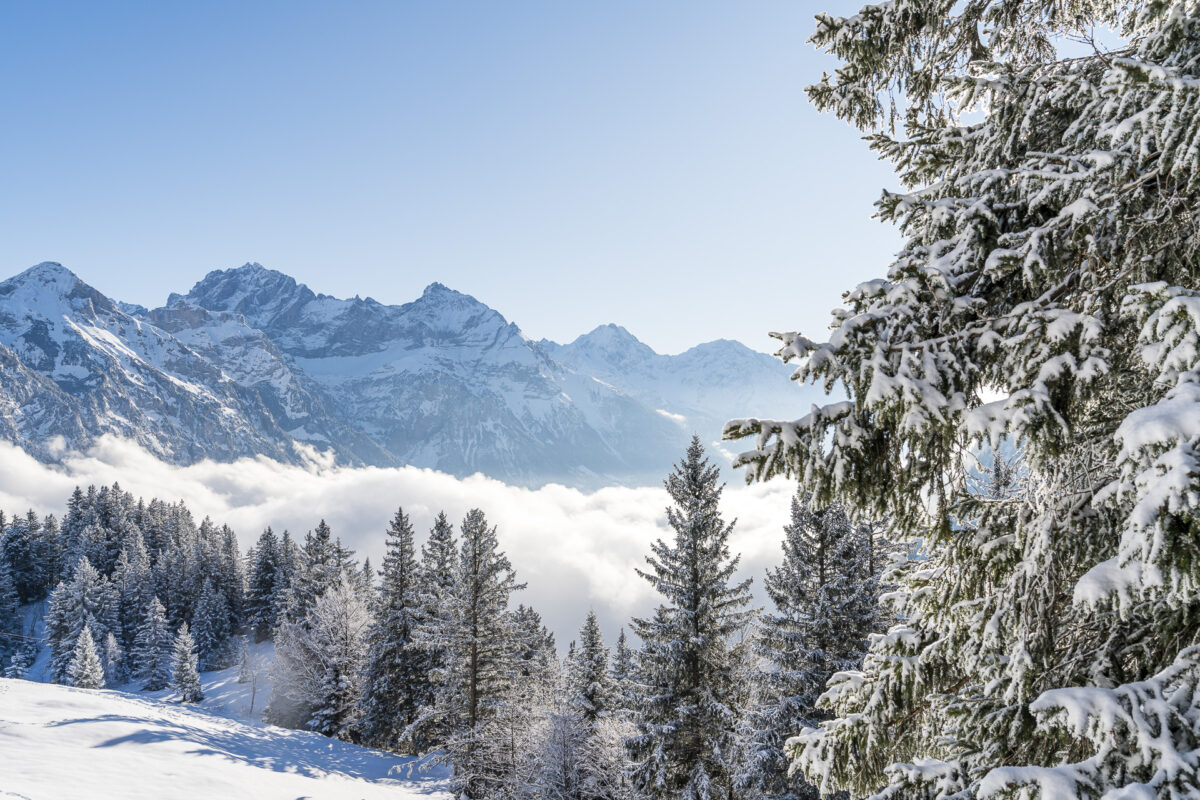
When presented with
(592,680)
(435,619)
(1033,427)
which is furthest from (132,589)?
(1033,427)

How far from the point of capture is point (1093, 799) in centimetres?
270

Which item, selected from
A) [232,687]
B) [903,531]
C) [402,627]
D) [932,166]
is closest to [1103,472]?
[903,531]

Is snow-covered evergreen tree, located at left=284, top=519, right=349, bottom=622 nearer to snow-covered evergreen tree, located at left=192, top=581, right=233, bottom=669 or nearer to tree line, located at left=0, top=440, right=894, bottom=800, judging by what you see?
tree line, located at left=0, top=440, right=894, bottom=800

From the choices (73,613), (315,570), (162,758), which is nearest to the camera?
(162,758)

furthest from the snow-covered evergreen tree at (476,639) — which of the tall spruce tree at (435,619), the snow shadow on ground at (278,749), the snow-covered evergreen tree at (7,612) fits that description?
the snow-covered evergreen tree at (7,612)

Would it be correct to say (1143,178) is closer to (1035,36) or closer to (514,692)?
(1035,36)

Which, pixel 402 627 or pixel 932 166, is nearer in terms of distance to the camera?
pixel 932 166

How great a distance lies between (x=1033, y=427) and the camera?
9.72ft

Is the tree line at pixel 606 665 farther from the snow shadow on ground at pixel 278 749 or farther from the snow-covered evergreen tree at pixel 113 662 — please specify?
the snow-covered evergreen tree at pixel 113 662

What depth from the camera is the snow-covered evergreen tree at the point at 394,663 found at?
34.8m

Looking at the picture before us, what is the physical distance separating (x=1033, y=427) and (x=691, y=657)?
15.5 m

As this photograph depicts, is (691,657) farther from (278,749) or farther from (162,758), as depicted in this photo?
(278,749)

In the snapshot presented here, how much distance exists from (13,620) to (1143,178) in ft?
363

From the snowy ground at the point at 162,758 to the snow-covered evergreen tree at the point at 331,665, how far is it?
24.4 ft
